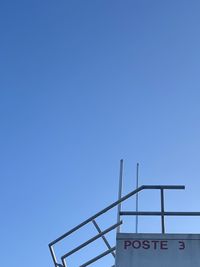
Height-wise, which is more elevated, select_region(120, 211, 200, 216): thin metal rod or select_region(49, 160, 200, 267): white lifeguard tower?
select_region(120, 211, 200, 216): thin metal rod

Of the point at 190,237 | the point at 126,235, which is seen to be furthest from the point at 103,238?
the point at 190,237

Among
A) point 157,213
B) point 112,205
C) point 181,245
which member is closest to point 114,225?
point 112,205

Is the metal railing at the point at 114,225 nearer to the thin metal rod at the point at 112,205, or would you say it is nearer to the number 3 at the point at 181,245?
the thin metal rod at the point at 112,205

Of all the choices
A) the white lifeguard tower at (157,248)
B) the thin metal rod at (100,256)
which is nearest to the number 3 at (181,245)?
the white lifeguard tower at (157,248)

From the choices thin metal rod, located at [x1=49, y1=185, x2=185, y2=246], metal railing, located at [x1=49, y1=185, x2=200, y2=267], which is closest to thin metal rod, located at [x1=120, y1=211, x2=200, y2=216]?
metal railing, located at [x1=49, y1=185, x2=200, y2=267]

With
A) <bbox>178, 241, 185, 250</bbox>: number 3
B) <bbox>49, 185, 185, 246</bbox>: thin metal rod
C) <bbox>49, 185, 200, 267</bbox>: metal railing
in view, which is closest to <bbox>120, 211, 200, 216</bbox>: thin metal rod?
<bbox>49, 185, 200, 267</bbox>: metal railing

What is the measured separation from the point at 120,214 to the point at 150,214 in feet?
1.53

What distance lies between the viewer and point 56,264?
25.5 feet

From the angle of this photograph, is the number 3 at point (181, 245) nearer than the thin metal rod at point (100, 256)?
Yes

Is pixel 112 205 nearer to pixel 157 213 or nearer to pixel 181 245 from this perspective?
pixel 157 213

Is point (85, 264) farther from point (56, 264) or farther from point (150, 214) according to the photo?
point (150, 214)

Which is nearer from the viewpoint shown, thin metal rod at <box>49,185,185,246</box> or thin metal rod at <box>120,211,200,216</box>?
thin metal rod at <box>120,211,200,216</box>

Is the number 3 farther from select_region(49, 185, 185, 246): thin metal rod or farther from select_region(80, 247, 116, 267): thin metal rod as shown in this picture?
select_region(80, 247, 116, 267): thin metal rod

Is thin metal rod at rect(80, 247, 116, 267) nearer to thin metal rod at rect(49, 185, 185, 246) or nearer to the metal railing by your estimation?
the metal railing
